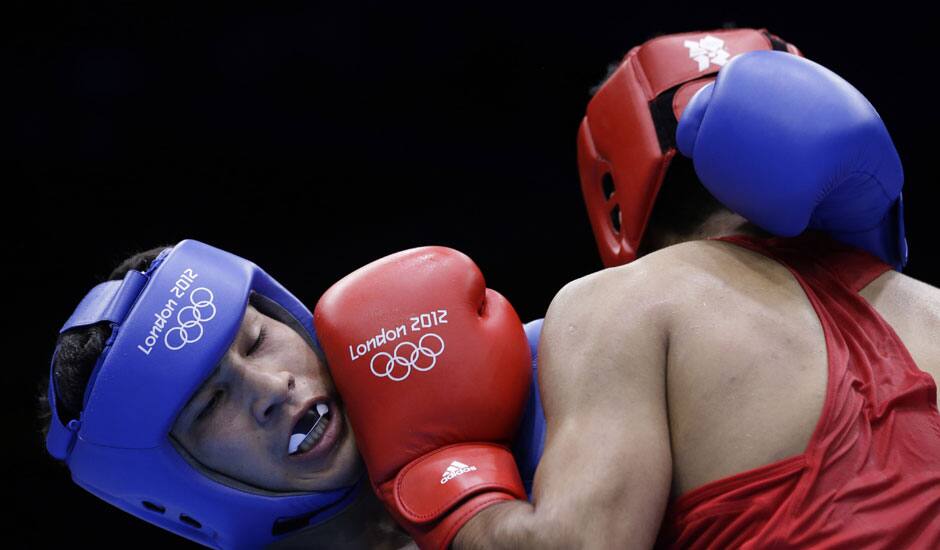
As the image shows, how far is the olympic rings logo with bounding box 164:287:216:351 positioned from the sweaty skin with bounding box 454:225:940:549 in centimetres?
65

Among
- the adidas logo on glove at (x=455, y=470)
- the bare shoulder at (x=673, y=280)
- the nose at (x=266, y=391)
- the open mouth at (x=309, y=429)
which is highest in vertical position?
the bare shoulder at (x=673, y=280)

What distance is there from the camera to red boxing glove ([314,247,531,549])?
174 centimetres

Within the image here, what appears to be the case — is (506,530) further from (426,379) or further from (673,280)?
(673,280)

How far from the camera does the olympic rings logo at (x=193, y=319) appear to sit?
74.8 inches

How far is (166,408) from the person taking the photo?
188cm

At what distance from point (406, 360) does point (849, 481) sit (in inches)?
30.3

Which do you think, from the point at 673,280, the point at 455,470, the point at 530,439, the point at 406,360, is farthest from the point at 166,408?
the point at 673,280

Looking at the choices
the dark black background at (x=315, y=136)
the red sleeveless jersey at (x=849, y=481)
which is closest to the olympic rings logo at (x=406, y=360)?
the red sleeveless jersey at (x=849, y=481)

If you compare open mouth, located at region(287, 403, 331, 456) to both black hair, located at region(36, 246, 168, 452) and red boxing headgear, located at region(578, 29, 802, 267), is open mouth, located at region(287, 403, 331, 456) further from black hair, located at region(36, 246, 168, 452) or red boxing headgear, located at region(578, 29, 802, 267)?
red boxing headgear, located at region(578, 29, 802, 267)

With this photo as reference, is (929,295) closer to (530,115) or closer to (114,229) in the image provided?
(530,115)

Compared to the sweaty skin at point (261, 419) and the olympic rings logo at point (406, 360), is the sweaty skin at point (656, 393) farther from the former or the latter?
the sweaty skin at point (261, 419)

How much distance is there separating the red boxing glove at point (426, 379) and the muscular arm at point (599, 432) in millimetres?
132

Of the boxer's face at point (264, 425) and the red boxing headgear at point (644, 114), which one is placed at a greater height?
the red boxing headgear at point (644, 114)

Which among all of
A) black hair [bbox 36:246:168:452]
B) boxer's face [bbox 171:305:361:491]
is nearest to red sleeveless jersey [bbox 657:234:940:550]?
boxer's face [bbox 171:305:361:491]
